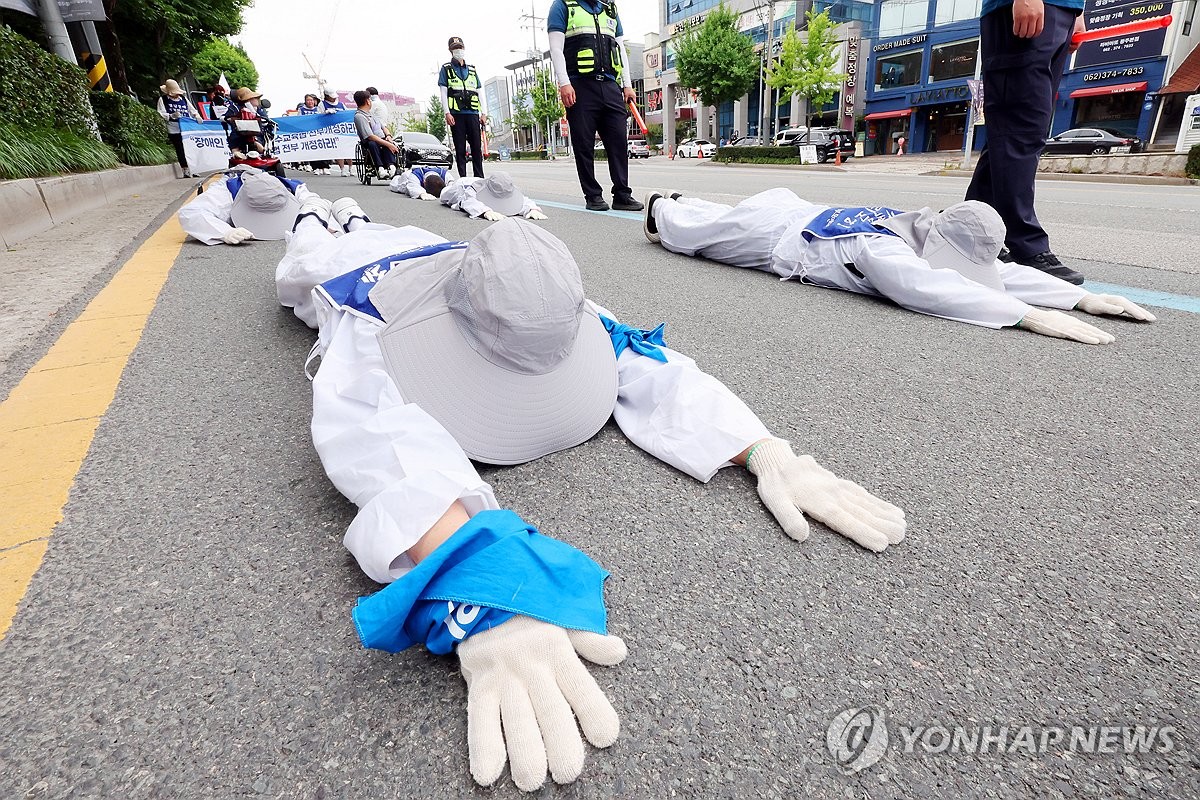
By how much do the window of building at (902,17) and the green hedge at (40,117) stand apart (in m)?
33.4

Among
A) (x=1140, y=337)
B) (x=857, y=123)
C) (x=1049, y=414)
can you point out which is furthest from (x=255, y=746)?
(x=857, y=123)

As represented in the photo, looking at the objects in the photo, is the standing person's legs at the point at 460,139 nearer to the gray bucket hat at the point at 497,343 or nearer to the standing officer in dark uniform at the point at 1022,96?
the standing officer in dark uniform at the point at 1022,96

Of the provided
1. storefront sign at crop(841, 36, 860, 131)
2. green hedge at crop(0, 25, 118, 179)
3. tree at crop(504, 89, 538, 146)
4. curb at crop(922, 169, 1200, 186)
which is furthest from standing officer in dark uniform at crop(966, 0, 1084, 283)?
tree at crop(504, 89, 538, 146)

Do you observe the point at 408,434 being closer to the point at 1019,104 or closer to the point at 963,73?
the point at 1019,104

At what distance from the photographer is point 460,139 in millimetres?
8758

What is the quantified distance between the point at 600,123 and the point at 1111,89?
89.0ft

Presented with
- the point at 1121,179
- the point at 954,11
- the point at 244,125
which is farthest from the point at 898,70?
the point at 244,125

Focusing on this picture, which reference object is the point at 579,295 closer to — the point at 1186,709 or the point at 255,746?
the point at 255,746

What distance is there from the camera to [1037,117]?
9.49 ft

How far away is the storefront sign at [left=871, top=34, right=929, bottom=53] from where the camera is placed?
2909 centimetres

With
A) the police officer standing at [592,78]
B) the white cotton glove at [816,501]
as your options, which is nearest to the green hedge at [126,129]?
the police officer standing at [592,78]

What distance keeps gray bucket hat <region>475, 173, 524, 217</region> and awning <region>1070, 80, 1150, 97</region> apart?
2754 centimetres

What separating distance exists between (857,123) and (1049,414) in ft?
124

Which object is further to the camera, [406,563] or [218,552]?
[218,552]
